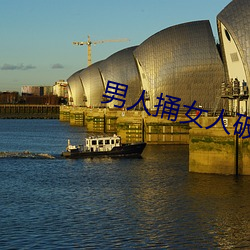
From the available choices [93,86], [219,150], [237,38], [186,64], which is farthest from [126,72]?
[219,150]

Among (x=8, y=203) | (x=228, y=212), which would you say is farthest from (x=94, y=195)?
(x=228, y=212)

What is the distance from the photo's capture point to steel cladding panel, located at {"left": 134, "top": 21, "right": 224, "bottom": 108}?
80.2 meters

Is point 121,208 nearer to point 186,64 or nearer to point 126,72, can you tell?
point 186,64

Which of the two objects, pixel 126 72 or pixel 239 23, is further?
pixel 126 72

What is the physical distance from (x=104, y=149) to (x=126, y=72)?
156 ft

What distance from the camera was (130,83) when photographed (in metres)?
108

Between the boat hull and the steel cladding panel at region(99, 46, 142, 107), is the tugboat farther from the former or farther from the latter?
the steel cladding panel at region(99, 46, 142, 107)

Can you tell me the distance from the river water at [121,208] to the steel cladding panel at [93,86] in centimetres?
8436

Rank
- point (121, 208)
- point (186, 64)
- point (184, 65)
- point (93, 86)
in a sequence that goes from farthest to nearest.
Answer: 1. point (93, 86)
2. point (184, 65)
3. point (186, 64)
4. point (121, 208)

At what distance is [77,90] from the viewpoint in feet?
549

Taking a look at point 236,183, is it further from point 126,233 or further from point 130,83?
point 130,83

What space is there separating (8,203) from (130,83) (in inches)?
2786

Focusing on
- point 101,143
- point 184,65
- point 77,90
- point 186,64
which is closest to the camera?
point 101,143

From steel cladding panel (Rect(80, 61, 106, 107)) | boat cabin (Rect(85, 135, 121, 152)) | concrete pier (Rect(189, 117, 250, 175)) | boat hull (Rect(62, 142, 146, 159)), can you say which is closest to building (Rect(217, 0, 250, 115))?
concrete pier (Rect(189, 117, 250, 175))
